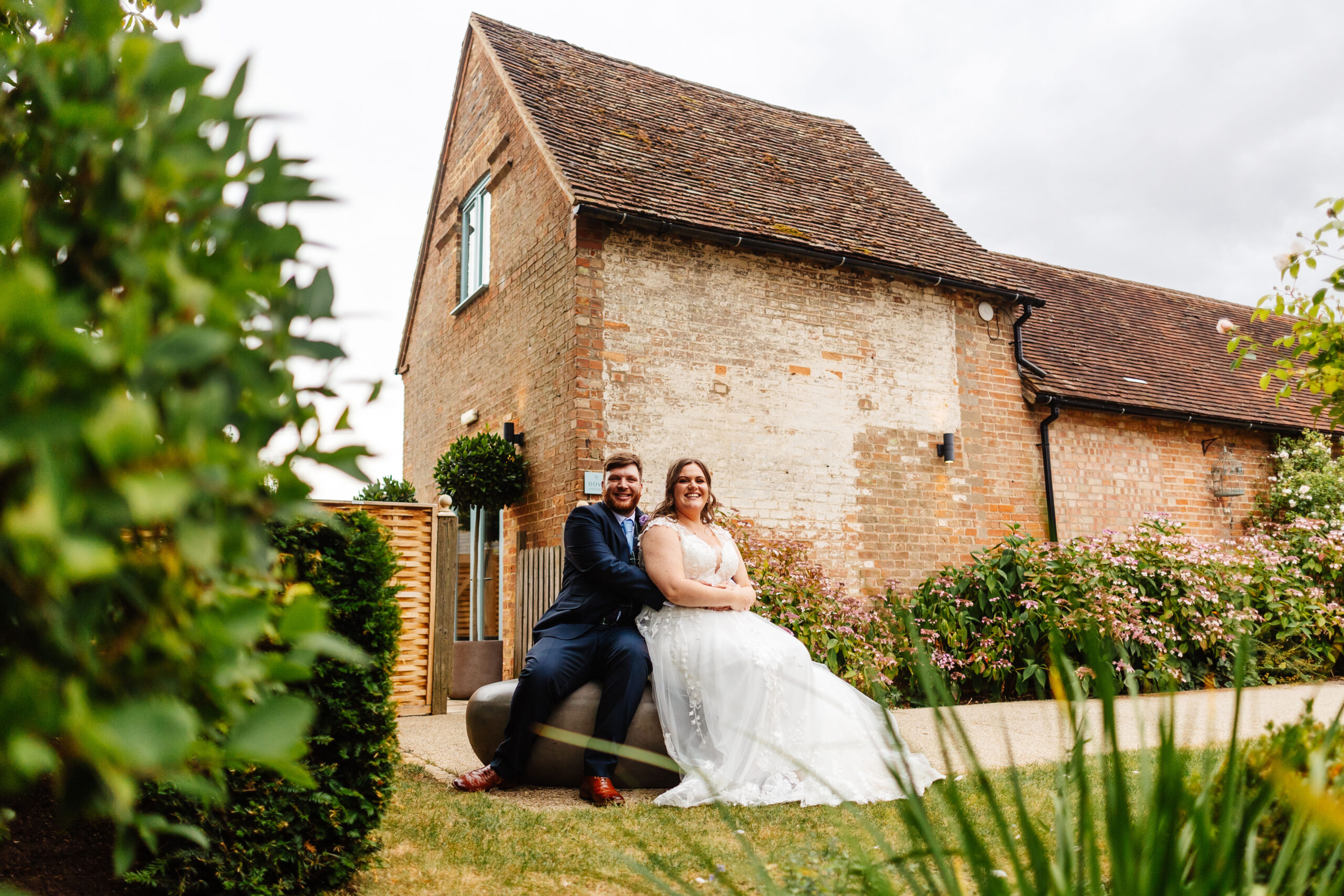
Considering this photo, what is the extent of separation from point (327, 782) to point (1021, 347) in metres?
10.1

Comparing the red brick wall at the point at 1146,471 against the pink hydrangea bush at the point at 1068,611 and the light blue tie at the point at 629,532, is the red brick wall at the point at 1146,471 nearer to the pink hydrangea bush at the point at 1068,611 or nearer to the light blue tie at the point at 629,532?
the pink hydrangea bush at the point at 1068,611

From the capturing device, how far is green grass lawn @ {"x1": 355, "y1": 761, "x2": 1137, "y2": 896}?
2.90m

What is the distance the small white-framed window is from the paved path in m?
5.75

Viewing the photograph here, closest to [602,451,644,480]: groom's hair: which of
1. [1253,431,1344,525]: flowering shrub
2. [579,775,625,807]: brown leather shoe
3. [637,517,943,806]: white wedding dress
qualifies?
[637,517,943,806]: white wedding dress

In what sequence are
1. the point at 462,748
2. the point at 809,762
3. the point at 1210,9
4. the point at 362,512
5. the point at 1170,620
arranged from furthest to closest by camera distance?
the point at 1210,9 < the point at 1170,620 < the point at 462,748 < the point at 809,762 < the point at 362,512

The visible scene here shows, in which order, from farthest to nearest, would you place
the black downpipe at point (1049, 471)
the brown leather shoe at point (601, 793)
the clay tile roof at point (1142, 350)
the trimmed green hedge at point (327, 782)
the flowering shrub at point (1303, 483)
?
the flowering shrub at point (1303, 483), the clay tile roof at point (1142, 350), the black downpipe at point (1049, 471), the brown leather shoe at point (601, 793), the trimmed green hedge at point (327, 782)

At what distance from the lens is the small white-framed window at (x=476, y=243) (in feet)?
37.0

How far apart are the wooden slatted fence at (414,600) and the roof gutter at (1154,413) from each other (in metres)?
7.54

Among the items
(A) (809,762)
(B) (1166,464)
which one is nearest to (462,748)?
(A) (809,762)

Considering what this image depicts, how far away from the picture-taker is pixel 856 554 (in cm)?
943

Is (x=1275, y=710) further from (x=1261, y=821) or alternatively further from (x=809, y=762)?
(x=1261, y=821)

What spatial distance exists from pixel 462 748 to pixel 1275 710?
19.2 ft

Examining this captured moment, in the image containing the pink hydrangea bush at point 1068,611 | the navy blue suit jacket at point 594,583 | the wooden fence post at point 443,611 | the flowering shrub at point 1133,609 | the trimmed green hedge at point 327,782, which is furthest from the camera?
the flowering shrub at point 1133,609

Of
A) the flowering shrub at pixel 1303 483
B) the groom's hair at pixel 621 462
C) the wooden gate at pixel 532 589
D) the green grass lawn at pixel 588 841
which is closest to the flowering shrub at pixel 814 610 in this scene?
the wooden gate at pixel 532 589
